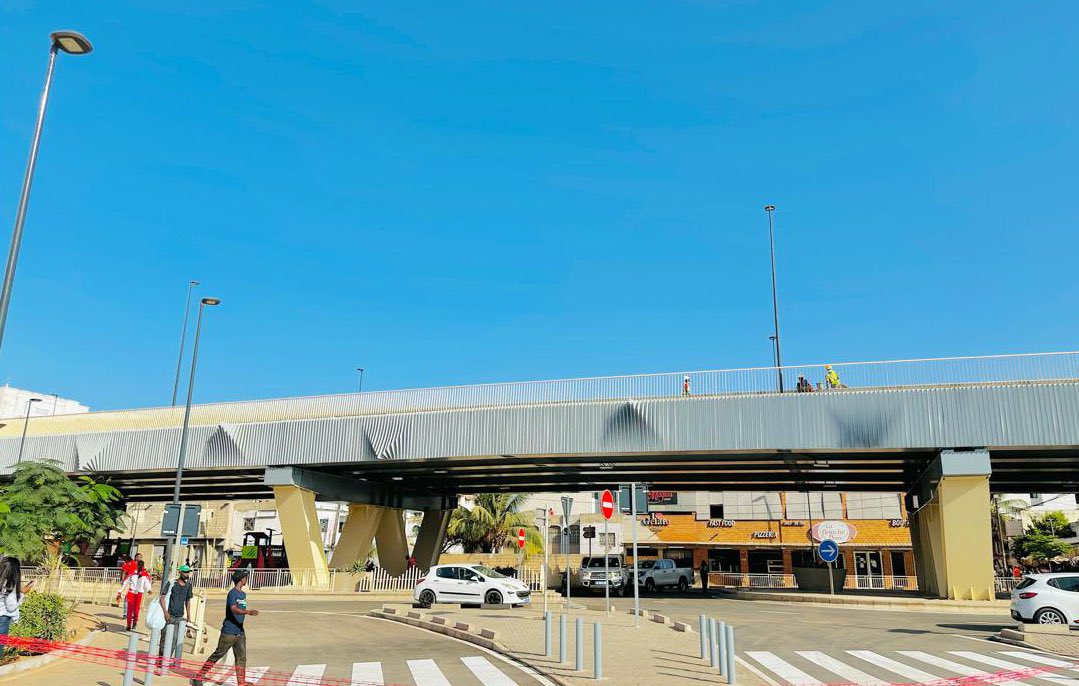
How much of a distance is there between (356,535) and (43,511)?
15.0 metres

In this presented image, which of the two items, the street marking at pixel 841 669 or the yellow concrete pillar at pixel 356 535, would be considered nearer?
the street marking at pixel 841 669

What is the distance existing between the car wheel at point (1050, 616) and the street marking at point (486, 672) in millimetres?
12616

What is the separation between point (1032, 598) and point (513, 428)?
19135mm

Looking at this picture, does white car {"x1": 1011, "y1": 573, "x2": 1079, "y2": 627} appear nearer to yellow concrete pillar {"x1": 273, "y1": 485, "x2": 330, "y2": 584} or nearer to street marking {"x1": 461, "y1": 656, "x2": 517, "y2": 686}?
street marking {"x1": 461, "y1": 656, "x2": 517, "y2": 686}

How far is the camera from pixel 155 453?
1542 inches

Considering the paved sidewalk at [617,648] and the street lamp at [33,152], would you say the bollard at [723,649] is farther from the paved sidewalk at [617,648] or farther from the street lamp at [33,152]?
the street lamp at [33,152]

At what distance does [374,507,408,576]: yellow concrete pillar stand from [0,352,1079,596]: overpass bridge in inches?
5.2

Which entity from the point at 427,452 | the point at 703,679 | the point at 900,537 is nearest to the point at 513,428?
the point at 427,452

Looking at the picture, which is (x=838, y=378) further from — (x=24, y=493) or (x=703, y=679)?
(x=24, y=493)

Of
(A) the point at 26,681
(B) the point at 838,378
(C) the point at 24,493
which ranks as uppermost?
A: (B) the point at 838,378

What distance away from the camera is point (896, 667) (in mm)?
13562

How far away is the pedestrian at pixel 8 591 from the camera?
1009 cm

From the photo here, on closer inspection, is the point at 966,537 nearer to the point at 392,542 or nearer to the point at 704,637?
the point at 704,637

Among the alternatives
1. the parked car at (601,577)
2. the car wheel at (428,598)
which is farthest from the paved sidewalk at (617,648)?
the parked car at (601,577)
